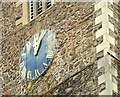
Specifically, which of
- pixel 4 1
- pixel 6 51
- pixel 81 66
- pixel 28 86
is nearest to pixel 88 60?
pixel 81 66

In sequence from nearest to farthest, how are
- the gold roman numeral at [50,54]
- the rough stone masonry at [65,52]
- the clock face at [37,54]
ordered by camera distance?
the rough stone masonry at [65,52], the gold roman numeral at [50,54], the clock face at [37,54]

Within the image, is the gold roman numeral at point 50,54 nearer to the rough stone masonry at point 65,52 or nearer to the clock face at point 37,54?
the clock face at point 37,54

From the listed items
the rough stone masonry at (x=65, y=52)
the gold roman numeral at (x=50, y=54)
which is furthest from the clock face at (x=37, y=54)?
the rough stone masonry at (x=65, y=52)

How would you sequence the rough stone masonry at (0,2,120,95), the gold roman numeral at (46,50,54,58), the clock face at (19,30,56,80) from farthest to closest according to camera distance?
1. the clock face at (19,30,56,80)
2. the gold roman numeral at (46,50,54,58)
3. the rough stone masonry at (0,2,120,95)

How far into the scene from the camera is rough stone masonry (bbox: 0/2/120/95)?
17.0 meters

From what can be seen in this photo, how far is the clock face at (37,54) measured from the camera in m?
18.2

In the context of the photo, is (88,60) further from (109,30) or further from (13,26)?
(13,26)

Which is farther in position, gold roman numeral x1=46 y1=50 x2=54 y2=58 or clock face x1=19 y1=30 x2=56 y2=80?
clock face x1=19 y1=30 x2=56 y2=80

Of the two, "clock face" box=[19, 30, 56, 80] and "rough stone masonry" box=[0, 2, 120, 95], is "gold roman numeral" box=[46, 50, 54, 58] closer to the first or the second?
"clock face" box=[19, 30, 56, 80]

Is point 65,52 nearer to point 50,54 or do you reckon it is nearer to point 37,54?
point 50,54

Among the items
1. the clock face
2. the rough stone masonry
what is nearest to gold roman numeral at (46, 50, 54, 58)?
the clock face

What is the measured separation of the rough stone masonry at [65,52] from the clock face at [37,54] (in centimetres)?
13

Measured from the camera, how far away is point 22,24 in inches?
774

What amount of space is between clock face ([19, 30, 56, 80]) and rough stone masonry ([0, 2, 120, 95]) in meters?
0.13
